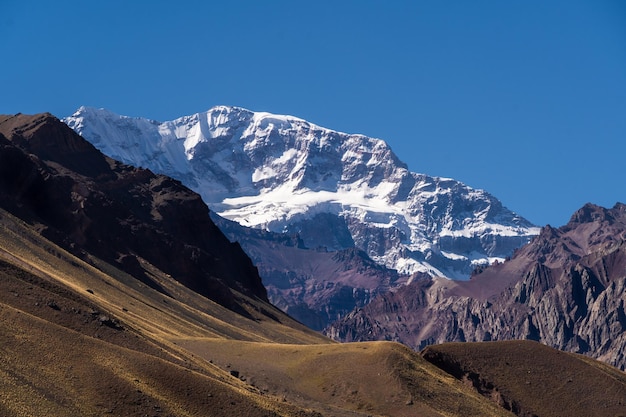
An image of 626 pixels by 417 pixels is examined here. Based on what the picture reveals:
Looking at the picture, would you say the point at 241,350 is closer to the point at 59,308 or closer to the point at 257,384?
the point at 257,384

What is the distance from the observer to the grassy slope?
325 ft

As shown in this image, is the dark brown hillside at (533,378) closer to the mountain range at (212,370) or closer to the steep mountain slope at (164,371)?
the mountain range at (212,370)

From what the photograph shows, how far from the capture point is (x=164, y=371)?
110 metres

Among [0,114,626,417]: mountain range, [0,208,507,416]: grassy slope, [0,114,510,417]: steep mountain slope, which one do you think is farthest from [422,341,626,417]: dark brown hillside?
[0,114,510,417]: steep mountain slope

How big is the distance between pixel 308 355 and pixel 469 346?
24.0 metres

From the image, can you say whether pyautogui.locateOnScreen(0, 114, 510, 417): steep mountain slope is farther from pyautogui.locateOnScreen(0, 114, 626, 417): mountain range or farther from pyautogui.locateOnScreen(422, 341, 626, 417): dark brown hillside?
pyautogui.locateOnScreen(422, 341, 626, 417): dark brown hillside

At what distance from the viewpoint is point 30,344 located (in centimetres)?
10244

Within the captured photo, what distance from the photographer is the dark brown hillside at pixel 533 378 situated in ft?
513

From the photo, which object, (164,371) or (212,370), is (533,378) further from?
(164,371)

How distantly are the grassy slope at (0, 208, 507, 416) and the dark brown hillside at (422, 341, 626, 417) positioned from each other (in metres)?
5.57

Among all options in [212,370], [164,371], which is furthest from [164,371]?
[212,370]

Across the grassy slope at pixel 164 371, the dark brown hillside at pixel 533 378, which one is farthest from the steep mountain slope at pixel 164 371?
the dark brown hillside at pixel 533 378

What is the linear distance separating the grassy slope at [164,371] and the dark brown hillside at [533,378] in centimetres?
557

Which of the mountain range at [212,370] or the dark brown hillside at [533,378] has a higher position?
the dark brown hillside at [533,378]
